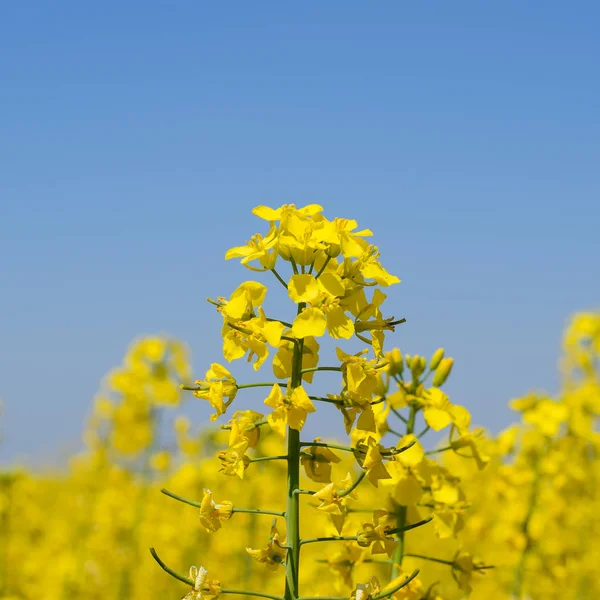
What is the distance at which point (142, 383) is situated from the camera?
7672 millimetres

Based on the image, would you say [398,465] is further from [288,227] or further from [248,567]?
[248,567]

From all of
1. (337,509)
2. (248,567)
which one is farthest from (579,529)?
(337,509)

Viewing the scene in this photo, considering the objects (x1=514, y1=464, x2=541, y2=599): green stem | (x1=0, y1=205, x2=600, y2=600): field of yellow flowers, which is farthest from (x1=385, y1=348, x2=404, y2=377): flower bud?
(x1=514, y1=464, x2=541, y2=599): green stem

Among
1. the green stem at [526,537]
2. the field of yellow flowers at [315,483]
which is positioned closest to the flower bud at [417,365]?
the field of yellow flowers at [315,483]

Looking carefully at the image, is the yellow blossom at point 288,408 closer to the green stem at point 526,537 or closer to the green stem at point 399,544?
the green stem at point 399,544

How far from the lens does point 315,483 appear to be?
20.8 feet

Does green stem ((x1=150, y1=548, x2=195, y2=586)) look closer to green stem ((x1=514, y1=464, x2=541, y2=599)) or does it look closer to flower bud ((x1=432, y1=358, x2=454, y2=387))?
flower bud ((x1=432, y1=358, x2=454, y2=387))

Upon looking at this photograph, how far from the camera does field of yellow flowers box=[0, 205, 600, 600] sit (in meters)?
2.51

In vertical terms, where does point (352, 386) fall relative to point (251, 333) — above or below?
below

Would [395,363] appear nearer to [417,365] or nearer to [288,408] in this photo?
[417,365]

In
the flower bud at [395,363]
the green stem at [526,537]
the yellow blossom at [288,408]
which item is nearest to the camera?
the yellow blossom at [288,408]

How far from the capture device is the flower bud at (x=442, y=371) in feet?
11.2

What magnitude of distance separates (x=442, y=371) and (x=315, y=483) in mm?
3152

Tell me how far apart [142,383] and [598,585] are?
15.4ft
